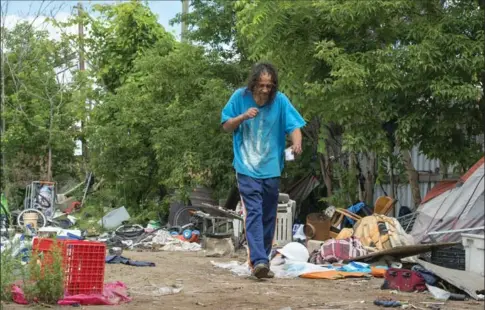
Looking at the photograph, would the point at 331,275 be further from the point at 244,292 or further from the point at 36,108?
the point at 36,108

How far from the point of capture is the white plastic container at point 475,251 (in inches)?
92.4

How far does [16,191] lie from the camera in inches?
856

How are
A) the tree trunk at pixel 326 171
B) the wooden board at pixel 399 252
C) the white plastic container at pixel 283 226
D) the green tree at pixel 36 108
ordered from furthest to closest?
1. the green tree at pixel 36 108
2. the tree trunk at pixel 326 171
3. the white plastic container at pixel 283 226
4. the wooden board at pixel 399 252

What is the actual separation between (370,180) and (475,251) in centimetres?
929

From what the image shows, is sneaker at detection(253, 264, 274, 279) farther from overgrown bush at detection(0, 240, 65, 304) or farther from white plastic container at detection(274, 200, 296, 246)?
white plastic container at detection(274, 200, 296, 246)

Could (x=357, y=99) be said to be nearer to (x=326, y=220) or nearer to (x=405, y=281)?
(x=326, y=220)

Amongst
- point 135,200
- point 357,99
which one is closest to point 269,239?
point 357,99

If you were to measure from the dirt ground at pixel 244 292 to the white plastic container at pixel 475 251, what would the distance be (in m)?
2.21

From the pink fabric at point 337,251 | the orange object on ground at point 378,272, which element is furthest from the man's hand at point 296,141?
the pink fabric at point 337,251

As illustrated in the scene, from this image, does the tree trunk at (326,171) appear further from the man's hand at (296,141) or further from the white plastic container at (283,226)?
the man's hand at (296,141)

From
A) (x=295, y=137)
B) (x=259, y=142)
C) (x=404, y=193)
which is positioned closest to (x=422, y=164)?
(x=404, y=193)

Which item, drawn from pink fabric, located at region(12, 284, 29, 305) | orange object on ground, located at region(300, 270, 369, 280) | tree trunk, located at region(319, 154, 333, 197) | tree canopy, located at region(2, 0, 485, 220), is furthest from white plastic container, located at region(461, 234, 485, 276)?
tree trunk, located at region(319, 154, 333, 197)

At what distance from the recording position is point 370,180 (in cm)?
1164

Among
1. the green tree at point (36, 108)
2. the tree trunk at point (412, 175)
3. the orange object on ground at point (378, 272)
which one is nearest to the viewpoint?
the orange object on ground at point (378, 272)
